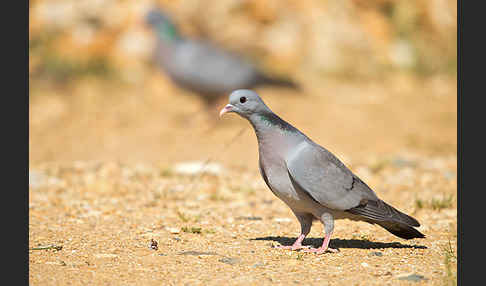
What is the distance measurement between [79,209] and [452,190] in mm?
3868

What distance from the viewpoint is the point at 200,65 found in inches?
411

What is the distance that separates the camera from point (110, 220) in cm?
535

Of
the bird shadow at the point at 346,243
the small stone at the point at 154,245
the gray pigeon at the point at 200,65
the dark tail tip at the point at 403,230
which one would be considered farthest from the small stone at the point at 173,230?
the gray pigeon at the point at 200,65

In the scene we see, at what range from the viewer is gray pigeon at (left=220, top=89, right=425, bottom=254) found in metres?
4.31

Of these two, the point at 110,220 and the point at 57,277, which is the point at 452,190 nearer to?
the point at 110,220

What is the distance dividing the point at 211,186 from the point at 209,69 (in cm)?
394

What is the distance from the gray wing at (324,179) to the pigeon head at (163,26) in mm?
6804

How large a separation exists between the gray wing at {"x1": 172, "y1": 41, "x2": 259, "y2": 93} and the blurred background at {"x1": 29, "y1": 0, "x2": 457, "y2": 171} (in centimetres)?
44

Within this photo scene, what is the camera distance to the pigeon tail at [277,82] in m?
10.9

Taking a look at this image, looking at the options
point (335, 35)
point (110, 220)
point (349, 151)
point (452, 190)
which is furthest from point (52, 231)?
point (335, 35)

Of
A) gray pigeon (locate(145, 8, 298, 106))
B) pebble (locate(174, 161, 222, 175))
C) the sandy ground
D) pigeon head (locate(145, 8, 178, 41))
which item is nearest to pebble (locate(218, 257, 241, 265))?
the sandy ground

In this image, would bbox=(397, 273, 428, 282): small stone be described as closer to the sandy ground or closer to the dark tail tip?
the sandy ground

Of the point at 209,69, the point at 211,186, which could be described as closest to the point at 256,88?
the point at 209,69

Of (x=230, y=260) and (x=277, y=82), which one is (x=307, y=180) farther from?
(x=277, y=82)
